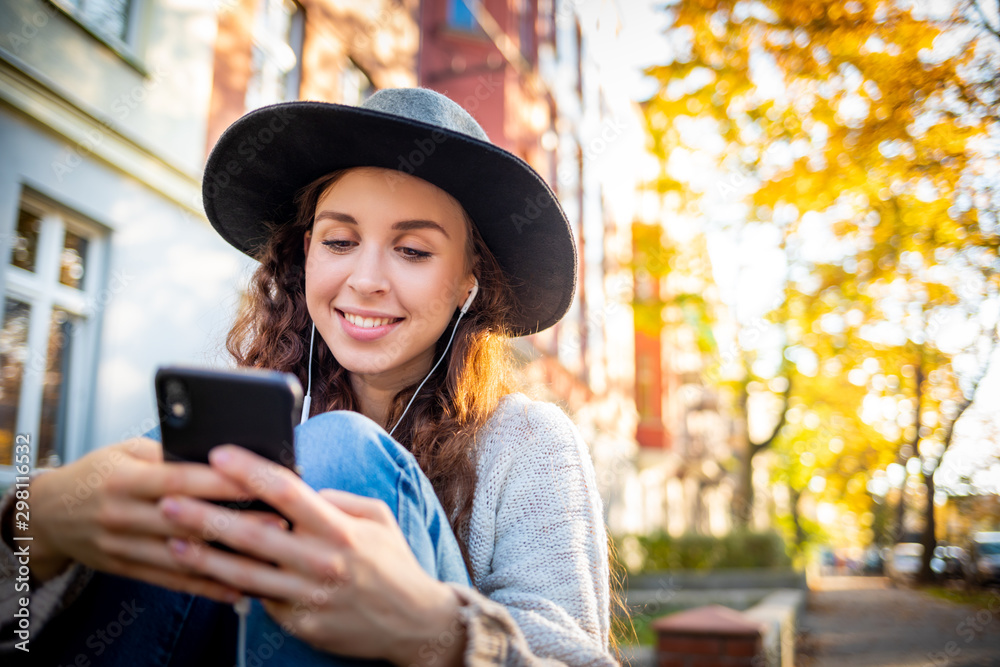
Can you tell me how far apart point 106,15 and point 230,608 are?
675cm

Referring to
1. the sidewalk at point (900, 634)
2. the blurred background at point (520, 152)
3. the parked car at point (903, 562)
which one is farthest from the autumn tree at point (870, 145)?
the parked car at point (903, 562)

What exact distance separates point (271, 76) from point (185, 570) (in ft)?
28.2

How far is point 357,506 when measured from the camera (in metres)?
1.03

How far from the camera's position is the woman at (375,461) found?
0.98 meters

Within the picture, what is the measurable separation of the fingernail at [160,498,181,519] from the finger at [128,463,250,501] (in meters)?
0.01

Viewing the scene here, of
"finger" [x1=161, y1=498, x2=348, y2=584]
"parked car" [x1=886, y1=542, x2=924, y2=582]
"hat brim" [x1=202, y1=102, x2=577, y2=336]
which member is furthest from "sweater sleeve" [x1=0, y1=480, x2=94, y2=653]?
"parked car" [x1=886, y1=542, x2=924, y2=582]

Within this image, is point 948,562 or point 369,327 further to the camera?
point 948,562

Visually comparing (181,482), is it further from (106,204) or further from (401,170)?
(106,204)

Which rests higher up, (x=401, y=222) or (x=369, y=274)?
(x=401, y=222)

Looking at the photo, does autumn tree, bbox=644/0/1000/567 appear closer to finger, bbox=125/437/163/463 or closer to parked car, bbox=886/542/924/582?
finger, bbox=125/437/163/463

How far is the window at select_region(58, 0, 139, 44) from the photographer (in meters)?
5.88

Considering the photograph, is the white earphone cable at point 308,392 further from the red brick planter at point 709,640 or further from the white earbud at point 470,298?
the red brick planter at point 709,640

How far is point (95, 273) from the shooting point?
616 centimetres

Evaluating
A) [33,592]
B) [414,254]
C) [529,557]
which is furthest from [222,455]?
[414,254]
